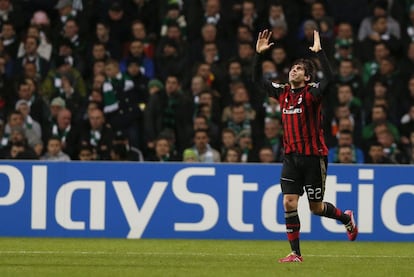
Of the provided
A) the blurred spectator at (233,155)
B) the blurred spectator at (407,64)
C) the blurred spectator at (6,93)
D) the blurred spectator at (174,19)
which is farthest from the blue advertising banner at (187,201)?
the blurred spectator at (174,19)

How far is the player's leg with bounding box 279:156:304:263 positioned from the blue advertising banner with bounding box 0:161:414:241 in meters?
3.44

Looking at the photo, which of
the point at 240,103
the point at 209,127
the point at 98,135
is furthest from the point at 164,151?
the point at 240,103

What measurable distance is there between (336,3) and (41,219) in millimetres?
7175

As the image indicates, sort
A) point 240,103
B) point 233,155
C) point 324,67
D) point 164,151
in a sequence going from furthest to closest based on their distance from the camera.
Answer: point 240,103
point 164,151
point 233,155
point 324,67

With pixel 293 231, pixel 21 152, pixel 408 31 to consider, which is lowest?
pixel 293 231

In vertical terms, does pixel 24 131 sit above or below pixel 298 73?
below

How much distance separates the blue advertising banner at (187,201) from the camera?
15.1m

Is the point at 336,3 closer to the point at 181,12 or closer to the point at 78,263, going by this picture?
the point at 181,12

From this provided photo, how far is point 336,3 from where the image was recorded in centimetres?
1988

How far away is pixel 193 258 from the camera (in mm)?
12172

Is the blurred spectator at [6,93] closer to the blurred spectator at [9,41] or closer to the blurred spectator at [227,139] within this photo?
the blurred spectator at [9,41]

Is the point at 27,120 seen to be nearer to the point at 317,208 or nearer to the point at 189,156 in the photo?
the point at 189,156

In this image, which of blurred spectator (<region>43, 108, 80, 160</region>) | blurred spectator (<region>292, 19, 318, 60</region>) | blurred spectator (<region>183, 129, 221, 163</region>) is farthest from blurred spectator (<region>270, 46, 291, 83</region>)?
blurred spectator (<region>43, 108, 80, 160</region>)

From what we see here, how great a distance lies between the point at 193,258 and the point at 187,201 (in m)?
3.06
